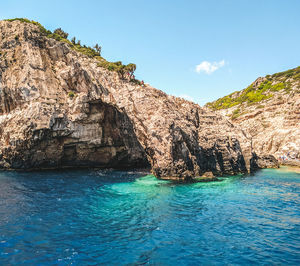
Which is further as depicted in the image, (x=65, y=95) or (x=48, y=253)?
(x=65, y=95)

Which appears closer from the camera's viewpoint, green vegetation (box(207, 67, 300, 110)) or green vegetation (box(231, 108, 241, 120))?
green vegetation (box(231, 108, 241, 120))

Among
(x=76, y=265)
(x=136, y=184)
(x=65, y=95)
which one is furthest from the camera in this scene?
(x=65, y=95)

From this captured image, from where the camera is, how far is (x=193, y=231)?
40.9 ft

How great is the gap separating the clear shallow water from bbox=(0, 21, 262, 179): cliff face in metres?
8.84

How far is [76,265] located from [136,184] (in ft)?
52.8

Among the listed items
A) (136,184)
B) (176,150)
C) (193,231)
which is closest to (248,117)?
(176,150)

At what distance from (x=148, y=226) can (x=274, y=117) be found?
2343 inches

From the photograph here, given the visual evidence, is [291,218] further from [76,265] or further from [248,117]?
[248,117]

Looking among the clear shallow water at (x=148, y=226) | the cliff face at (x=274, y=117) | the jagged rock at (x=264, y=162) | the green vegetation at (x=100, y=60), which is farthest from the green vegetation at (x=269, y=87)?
the clear shallow water at (x=148, y=226)

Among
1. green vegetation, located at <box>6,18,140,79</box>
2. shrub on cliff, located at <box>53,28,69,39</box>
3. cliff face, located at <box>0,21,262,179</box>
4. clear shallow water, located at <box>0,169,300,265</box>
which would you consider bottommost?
clear shallow water, located at <box>0,169,300,265</box>

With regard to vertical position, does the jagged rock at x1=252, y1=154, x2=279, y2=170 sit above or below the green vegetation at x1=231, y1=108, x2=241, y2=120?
below

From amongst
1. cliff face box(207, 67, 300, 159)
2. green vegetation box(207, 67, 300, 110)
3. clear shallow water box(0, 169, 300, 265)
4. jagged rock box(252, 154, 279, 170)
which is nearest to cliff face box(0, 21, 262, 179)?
jagged rock box(252, 154, 279, 170)

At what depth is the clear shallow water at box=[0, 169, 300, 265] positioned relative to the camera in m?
9.83

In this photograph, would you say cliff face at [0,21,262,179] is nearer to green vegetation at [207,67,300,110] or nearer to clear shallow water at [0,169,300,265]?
clear shallow water at [0,169,300,265]
